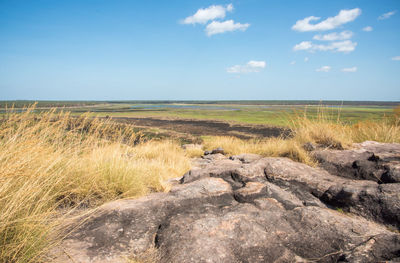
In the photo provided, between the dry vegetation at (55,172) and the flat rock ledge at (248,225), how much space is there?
1.02 ft

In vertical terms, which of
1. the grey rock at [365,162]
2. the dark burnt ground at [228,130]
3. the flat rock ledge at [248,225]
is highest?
the grey rock at [365,162]

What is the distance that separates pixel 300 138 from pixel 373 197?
3607mm

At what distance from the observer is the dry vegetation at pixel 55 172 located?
1.81 meters

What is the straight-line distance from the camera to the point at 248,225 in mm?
2262

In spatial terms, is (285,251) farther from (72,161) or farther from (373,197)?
(72,161)

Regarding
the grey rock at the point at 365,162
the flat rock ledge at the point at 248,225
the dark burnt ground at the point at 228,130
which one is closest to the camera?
the flat rock ledge at the point at 248,225

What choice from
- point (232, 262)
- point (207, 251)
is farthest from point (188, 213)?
point (232, 262)

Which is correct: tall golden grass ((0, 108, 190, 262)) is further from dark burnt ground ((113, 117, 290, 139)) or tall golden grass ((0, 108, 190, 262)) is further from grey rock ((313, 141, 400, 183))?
dark burnt ground ((113, 117, 290, 139))

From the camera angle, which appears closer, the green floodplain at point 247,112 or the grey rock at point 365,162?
the grey rock at point 365,162

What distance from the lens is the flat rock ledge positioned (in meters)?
1.90

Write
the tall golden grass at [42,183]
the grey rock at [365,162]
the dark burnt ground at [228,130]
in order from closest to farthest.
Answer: the tall golden grass at [42,183]
the grey rock at [365,162]
the dark burnt ground at [228,130]

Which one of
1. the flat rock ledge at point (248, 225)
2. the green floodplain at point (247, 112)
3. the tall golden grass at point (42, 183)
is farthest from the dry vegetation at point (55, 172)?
the green floodplain at point (247, 112)

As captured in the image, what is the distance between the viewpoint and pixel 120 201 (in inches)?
116

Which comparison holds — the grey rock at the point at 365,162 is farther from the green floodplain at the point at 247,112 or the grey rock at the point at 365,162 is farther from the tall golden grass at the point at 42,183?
the tall golden grass at the point at 42,183
